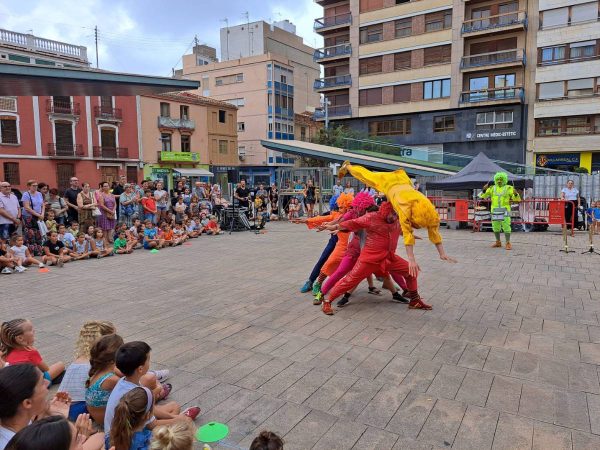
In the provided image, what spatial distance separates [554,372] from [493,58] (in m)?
35.3

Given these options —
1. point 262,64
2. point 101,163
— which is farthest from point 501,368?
point 262,64

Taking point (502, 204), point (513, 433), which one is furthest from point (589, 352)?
point (502, 204)

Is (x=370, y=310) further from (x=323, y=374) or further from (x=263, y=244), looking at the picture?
(x=263, y=244)

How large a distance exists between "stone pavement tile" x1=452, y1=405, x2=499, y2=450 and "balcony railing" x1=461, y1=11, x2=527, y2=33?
36.0 m

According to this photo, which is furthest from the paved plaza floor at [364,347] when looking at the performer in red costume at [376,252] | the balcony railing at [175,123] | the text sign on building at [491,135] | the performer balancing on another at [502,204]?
the balcony railing at [175,123]

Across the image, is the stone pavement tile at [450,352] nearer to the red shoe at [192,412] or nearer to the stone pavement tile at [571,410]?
the stone pavement tile at [571,410]

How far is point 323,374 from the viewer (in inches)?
164

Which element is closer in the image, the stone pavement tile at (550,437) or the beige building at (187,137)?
the stone pavement tile at (550,437)

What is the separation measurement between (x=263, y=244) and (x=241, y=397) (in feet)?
29.4

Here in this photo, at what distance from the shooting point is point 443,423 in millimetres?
3328

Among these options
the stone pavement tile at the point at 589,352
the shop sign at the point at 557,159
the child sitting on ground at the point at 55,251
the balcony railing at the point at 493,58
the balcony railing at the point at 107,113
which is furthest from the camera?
the balcony railing at the point at 107,113

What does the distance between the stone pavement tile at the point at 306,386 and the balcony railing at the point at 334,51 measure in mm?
40251

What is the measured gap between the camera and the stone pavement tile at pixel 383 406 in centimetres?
339

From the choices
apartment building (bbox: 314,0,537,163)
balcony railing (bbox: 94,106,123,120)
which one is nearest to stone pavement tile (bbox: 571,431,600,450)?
apartment building (bbox: 314,0,537,163)
